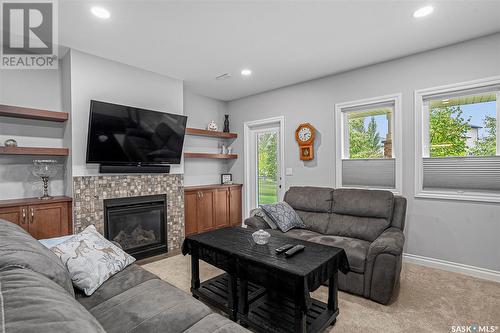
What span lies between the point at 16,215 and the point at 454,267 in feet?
16.4

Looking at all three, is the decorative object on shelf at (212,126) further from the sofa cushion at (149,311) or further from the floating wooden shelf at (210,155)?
the sofa cushion at (149,311)

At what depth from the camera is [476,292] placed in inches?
101

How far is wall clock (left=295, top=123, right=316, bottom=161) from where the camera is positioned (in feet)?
13.8

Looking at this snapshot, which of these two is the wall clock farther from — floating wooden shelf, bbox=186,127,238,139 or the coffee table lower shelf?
the coffee table lower shelf

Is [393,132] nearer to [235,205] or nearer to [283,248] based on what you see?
[283,248]

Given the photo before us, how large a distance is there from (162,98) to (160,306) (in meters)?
3.19

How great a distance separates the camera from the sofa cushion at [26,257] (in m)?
1.10

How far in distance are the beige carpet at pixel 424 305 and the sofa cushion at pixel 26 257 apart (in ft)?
5.26

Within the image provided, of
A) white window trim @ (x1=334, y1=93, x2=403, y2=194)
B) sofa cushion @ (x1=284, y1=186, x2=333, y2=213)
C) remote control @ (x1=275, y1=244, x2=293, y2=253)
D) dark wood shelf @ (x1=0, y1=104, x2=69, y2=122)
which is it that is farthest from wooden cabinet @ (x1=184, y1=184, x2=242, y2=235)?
remote control @ (x1=275, y1=244, x2=293, y2=253)

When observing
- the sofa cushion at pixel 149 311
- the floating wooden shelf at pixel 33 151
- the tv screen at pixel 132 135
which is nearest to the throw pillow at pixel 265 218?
the tv screen at pixel 132 135

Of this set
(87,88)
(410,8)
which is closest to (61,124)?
(87,88)

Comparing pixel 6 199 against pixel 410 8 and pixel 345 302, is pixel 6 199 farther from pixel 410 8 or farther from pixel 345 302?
pixel 410 8

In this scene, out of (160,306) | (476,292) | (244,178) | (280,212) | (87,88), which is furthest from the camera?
(244,178)

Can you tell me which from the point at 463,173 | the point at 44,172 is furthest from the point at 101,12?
the point at 463,173
